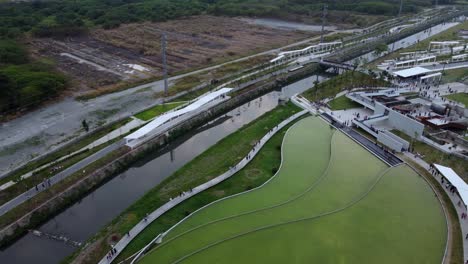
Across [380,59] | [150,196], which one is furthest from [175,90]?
[380,59]

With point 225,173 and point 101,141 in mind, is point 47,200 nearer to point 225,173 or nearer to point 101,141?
point 101,141

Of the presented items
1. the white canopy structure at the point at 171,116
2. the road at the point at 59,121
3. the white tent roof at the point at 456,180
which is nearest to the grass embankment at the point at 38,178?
the road at the point at 59,121

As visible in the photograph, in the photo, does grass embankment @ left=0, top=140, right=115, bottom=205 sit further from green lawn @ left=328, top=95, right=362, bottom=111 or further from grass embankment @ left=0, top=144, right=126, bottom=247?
green lawn @ left=328, top=95, right=362, bottom=111

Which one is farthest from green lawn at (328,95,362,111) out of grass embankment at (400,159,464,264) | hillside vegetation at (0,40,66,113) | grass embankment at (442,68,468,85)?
hillside vegetation at (0,40,66,113)

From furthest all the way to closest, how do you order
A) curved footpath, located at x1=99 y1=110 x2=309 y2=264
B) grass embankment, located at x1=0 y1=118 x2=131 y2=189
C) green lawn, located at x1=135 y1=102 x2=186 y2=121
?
green lawn, located at x1=135 y1=102 x2=186 y2=121 → grass embankment, located at x1=0 y1=118 x2=131 y2=189 → curved footpath, located at x1=99 y1=110 x2=309 y2=264

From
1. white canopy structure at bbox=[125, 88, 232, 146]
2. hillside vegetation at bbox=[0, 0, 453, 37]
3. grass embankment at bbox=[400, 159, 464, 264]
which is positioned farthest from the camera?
→ hillside vegetation at bbox=[0, 0, 453, 37]

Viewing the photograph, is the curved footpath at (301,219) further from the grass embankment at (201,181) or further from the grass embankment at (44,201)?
the grass embankment at (44,201)
